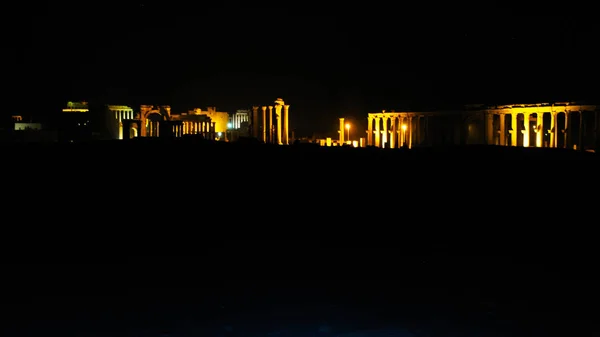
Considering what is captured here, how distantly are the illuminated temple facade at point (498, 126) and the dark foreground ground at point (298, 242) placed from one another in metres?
31.7

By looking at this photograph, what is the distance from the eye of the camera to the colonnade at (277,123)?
5803cm

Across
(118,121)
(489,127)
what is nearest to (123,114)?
(118,121)

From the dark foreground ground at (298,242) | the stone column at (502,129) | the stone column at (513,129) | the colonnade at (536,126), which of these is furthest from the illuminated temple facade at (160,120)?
the dark foreground ground at (298,242)

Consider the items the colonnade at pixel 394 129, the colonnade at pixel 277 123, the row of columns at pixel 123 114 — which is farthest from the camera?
the row of columns at pixel 123 114

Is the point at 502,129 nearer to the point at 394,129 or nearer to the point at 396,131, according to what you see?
the point at 394,129

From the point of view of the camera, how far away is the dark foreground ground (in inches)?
293

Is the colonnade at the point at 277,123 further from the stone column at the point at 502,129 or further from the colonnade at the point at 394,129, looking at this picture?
the stone column at the point at 502,129

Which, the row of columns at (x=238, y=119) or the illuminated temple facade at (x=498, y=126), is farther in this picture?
the row of columns at (x=238, y=119)

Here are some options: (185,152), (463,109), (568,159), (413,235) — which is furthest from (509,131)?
(413,235)

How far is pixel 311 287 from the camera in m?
8.80

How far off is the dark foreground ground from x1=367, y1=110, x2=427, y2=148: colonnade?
43137 mm

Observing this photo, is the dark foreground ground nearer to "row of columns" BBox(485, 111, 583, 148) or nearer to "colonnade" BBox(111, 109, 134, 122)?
"row of columns" BBox(485, 111, 583, 148)

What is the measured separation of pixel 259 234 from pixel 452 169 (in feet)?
27.0

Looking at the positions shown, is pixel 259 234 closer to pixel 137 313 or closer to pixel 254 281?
pixel 254 281
